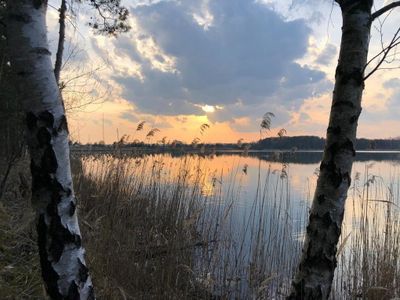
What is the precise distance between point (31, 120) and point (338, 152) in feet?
5.38

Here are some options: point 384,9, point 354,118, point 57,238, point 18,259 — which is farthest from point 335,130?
point 18,259

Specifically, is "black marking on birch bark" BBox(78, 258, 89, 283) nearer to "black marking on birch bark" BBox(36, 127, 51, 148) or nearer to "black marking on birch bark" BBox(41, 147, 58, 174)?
"black marking on birch bark" BBox(41, 147, 58, 174)

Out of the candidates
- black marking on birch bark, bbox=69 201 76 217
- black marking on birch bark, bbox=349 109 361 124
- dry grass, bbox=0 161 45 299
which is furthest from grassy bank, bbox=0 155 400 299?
black marking on birch bark, bbox=69 201 76 217

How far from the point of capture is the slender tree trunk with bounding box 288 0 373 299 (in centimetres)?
251

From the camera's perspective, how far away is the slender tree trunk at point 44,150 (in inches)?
77.7

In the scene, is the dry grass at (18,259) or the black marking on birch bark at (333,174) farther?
the dry grass at (18,259)

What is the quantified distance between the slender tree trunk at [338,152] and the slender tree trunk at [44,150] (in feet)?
4.46

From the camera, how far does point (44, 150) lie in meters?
1.97

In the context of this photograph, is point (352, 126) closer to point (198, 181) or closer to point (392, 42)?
point (392, 42)

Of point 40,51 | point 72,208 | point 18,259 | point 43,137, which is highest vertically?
point 40,51

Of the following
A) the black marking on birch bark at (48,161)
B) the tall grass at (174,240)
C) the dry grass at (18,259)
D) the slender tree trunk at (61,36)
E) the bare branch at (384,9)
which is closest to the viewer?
the black marking on birch bark at (48,161)

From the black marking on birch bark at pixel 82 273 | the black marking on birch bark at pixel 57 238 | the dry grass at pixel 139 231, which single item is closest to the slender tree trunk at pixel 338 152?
the black marking on birch bark at pixel 82 273

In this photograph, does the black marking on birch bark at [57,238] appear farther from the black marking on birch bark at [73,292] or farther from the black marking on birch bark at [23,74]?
the black marking on birch bark at [23,74]

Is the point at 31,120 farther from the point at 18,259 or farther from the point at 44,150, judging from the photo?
the point at 18,259
